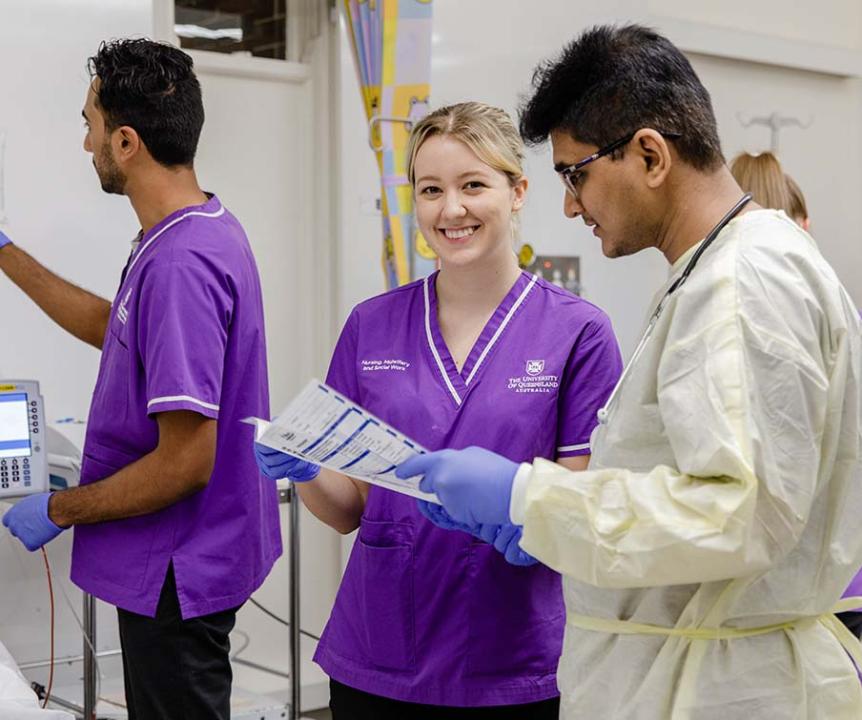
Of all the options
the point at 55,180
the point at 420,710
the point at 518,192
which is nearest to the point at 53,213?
the point at 55,180

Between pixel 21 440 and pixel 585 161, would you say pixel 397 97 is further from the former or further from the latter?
pixel 585 161

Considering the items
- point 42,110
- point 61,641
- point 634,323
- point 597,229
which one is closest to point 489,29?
point 634,323

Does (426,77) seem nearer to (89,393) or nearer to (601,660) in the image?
(89,393)

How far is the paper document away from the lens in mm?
1091

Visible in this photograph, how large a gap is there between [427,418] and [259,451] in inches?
9.1

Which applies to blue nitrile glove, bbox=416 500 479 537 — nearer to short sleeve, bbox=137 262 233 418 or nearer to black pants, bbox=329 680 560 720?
black pants, bbox=329 680 560 720

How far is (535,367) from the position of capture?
1.52m

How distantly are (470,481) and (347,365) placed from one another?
1.87ft

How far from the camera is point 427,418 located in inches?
59.4

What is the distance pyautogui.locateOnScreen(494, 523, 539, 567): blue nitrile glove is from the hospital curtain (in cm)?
126

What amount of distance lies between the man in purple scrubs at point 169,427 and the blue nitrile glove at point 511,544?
1.77 ft

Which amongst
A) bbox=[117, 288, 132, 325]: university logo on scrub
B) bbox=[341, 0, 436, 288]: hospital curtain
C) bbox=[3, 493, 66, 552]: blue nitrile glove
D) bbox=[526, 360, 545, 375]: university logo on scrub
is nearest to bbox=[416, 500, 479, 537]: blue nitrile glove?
bbox=[526, 360, 545, 375]: university logo on scrub

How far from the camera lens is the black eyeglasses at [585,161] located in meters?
1.12

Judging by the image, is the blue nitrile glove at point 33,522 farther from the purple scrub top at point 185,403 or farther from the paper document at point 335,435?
the paper document at point 335,435
